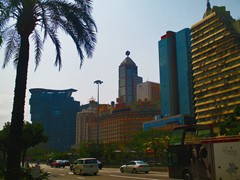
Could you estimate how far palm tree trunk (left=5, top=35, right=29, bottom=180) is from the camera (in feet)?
44.5

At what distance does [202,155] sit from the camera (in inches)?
667

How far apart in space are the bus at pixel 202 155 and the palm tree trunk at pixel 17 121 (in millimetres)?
9272

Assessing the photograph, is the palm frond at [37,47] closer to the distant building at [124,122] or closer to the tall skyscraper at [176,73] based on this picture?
the tall skyscraper at [176,73]

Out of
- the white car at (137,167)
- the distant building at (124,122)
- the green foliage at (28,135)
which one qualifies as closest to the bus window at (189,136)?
the white car at (137,167)

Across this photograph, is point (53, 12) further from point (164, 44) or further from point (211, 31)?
point (164, 44)

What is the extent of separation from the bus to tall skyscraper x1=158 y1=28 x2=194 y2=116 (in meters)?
109

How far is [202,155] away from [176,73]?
119737 millimetres

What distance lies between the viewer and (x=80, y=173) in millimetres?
31656

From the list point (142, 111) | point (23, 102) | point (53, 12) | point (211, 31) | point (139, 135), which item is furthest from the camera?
point (142, 111)

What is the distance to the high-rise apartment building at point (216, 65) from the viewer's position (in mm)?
96250

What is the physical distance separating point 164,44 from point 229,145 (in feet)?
412

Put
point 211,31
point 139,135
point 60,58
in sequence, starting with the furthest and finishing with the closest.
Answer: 1. point 211,31
2. point 139,135
3. point 60,58

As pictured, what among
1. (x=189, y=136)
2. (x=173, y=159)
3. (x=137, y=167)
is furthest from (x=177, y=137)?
(x=137, y=167)

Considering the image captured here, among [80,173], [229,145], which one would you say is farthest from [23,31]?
[80,173]
